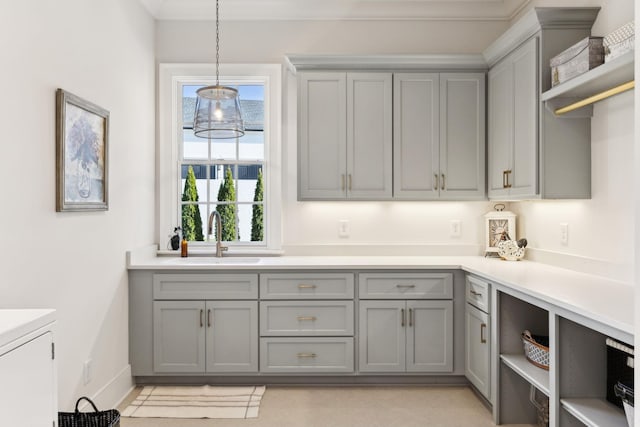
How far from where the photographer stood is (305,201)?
11.9 feet

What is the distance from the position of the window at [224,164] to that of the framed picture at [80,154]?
1005 mm

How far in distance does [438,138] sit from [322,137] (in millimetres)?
886

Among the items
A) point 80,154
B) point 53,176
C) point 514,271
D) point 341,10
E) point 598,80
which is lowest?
point 514,271

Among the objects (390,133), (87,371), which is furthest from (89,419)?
(390,133)

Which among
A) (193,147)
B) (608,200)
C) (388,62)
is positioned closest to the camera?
(608,200)

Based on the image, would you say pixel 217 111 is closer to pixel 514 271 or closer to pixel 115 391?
pixel 115 391

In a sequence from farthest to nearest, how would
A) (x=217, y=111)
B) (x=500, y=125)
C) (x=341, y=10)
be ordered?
1. (x=341, y=10)
2. (x=500, y=125)
3. (x=217, y=111)

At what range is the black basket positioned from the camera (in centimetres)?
226

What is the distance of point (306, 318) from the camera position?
324 centimetres

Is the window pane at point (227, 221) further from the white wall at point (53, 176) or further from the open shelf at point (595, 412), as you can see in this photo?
the open shelf at point (595, 412)

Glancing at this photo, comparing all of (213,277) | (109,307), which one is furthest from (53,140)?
(213,277)

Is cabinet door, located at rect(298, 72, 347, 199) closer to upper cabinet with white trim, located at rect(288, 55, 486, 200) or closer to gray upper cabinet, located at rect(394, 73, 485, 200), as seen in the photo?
upper cabinet with white trim, located at rect(288, 55, 486, 200)

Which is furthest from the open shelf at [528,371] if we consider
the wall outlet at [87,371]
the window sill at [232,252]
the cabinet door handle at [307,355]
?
the wall outlet at [87,371]

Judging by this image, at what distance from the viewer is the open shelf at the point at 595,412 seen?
1.84 meters
